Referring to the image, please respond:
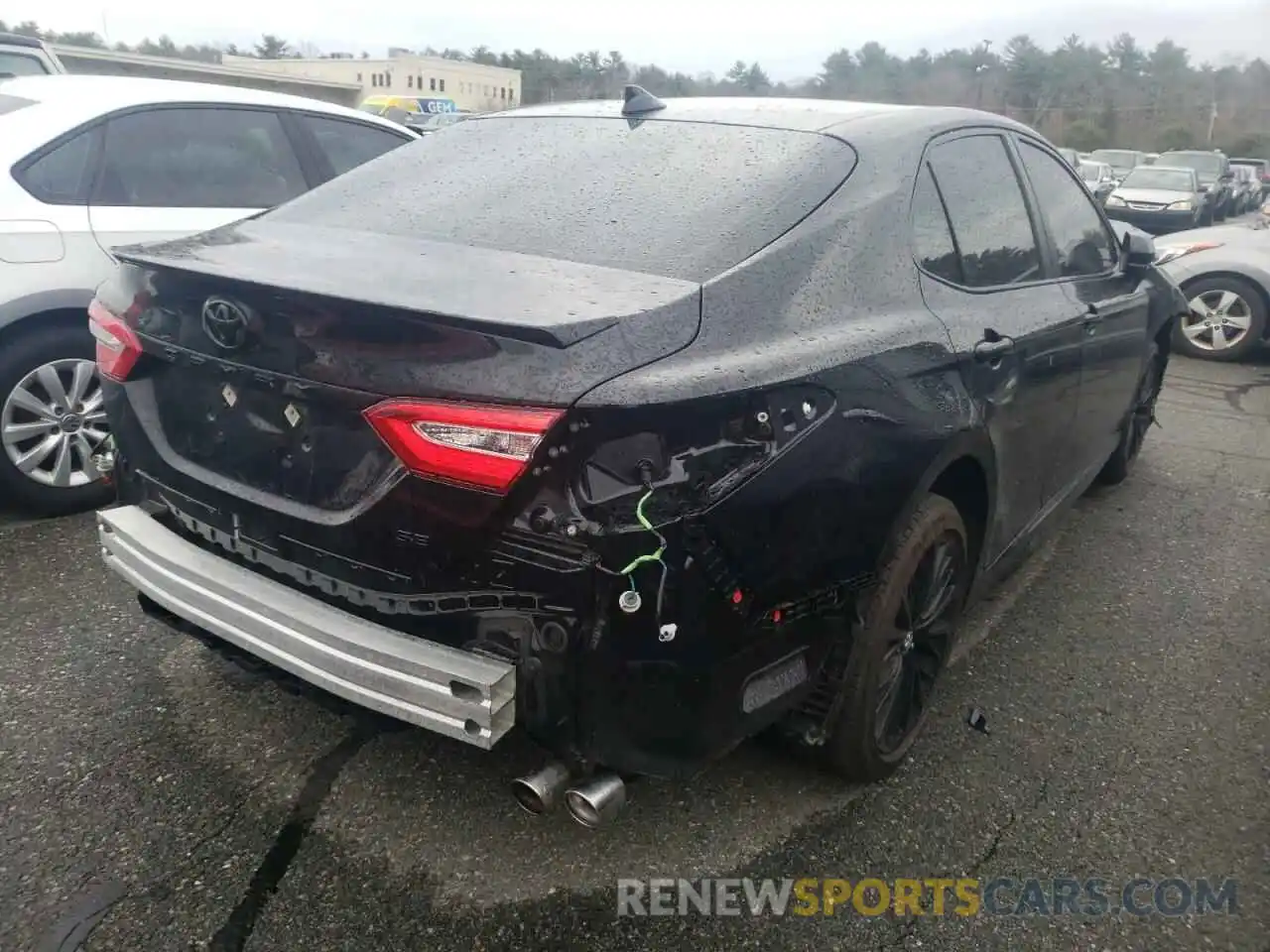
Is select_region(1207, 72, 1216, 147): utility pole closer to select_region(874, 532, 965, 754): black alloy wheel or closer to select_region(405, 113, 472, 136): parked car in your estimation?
select_region(405, 113, 472, 136): parked car

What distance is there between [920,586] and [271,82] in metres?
41.4

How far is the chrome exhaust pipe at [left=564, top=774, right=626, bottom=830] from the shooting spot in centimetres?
203

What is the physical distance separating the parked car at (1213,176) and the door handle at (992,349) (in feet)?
77.7

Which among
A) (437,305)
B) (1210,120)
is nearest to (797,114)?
(437,305)

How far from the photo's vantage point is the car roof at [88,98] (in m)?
4.11

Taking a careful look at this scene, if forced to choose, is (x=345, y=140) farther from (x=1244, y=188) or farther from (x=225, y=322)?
(x=1244, y=188)

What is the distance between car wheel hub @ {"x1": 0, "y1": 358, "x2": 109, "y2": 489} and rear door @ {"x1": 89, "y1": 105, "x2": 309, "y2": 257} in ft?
1.86

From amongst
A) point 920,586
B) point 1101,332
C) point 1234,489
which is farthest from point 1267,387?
point 920,586

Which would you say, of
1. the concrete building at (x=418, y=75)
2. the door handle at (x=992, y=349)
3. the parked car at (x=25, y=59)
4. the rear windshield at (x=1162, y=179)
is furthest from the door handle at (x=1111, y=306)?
the concrete building at (x=418, y=75)

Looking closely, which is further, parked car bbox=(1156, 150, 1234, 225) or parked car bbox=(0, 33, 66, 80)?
parked car bbox=(1156, 150, 1234, 225)

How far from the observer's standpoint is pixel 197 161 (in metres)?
4.58

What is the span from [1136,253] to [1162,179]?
2057cm

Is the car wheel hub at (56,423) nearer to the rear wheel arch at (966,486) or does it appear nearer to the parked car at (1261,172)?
the rear wheel arch at (966,486)

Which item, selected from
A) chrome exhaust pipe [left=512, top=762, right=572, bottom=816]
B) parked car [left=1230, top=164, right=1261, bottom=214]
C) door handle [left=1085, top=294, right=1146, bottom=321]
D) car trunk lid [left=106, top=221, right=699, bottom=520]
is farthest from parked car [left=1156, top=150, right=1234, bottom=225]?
chrome exhaust pipe [left=512, top=762, right=572, bottom=816]
